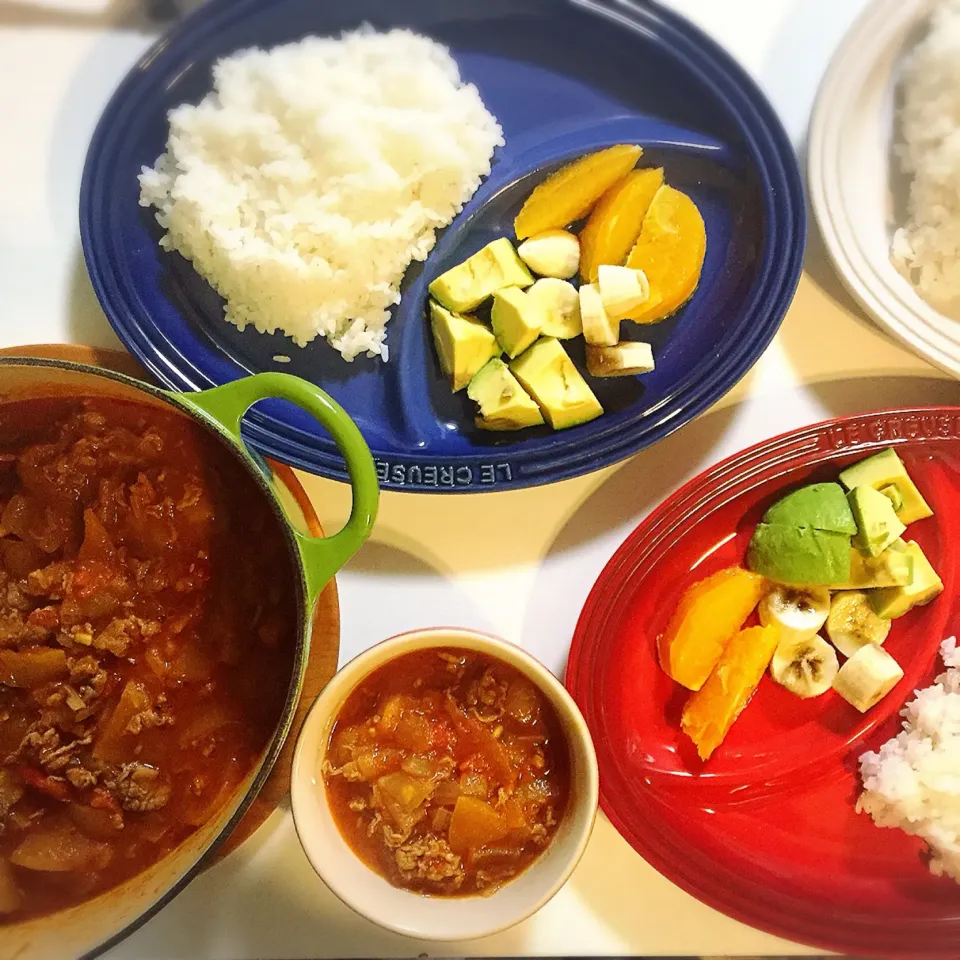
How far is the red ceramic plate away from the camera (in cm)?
137

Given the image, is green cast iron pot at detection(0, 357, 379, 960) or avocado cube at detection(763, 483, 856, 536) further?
avocado cube at detection(763, 483, 856, 536)

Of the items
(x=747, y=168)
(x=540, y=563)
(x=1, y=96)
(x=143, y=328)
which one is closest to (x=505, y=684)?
(x=540, y=563)

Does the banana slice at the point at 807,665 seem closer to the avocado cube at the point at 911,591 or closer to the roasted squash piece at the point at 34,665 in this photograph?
the avocado cube at the point at 911,591

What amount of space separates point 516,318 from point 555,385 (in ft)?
0.45

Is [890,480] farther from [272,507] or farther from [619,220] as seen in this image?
[272,507]

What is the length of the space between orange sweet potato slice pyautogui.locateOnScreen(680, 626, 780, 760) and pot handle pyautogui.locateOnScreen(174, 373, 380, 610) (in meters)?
0.75

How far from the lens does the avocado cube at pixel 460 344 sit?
1343mm

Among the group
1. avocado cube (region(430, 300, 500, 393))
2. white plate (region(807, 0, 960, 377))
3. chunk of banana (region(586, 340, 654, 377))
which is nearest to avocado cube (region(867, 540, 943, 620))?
white plate (region(807, 0, 960, 377))

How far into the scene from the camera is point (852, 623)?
145cm

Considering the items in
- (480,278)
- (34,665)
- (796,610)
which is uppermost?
(480,278)

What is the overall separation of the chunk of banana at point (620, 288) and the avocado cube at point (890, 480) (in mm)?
512

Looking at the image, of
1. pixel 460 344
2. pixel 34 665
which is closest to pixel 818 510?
pixel 460 344

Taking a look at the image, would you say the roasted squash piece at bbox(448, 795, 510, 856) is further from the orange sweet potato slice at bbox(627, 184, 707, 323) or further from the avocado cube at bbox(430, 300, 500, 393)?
the orange sweet potato slice at bbox(627, 184, 707, 323)

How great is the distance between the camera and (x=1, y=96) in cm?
143
